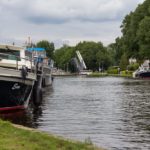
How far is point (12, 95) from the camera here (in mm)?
26062

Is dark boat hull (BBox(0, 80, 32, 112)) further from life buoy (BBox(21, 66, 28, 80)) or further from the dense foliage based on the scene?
the dense foliage

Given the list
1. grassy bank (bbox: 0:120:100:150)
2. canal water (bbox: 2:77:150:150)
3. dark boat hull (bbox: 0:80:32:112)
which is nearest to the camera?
grassy bank (bbox: 0:120:100:150)

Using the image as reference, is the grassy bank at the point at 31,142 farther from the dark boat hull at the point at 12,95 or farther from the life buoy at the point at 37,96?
the life buoy at the point at 37,96

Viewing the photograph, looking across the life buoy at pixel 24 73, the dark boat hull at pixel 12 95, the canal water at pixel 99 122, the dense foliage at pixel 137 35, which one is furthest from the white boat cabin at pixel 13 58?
the dense foliage at pixel 137 35

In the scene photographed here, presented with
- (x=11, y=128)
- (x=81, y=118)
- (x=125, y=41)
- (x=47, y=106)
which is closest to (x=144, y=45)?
(x=125, y=41)

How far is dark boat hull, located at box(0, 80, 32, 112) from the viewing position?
25469mm

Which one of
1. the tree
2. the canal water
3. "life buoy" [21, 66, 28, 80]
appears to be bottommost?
the canal water

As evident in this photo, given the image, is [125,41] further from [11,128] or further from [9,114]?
[11,128]

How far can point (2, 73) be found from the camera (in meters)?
25.4

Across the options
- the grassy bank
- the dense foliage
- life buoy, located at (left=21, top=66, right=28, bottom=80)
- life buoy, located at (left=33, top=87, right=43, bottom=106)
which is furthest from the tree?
the grassy bank

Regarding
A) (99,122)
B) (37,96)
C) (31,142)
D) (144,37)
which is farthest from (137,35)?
(31,142)

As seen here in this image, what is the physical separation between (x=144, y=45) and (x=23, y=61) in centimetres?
7427

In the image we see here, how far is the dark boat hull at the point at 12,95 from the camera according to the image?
25.5m

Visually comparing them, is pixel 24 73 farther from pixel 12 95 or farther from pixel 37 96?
pixel 37 96
